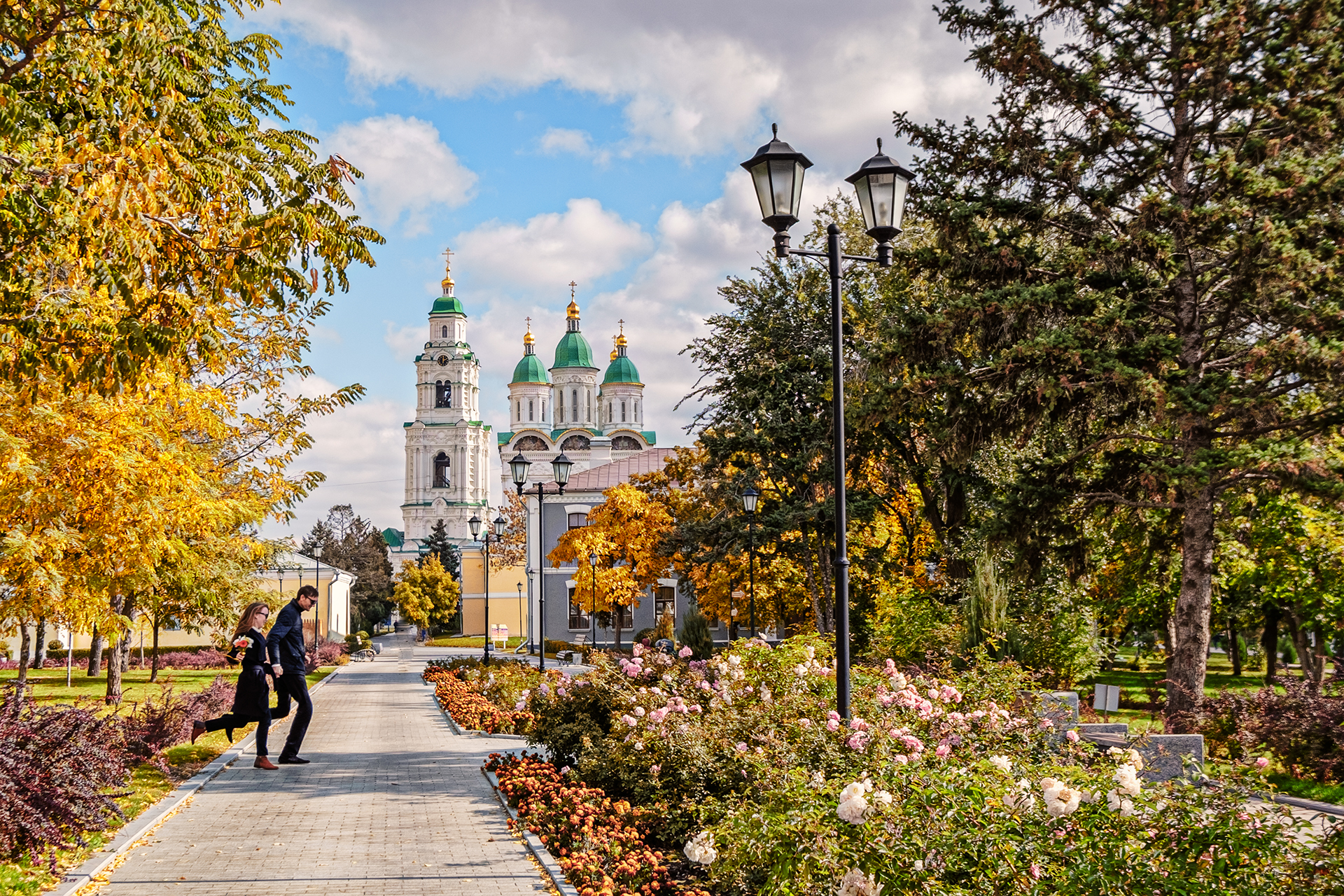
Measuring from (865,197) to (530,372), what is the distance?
101 m

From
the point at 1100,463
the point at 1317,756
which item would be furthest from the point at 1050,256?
the point at 1317,756

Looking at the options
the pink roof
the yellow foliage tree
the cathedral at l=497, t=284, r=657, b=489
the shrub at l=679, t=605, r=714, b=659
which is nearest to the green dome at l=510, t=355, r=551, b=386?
the cathedral at l=497, t=284, r=657, b=489

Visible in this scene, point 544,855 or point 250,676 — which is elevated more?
point 250,676

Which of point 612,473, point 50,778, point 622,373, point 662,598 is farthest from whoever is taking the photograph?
point 622,373

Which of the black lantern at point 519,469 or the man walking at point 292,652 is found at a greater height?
the black lantern at point 519,469

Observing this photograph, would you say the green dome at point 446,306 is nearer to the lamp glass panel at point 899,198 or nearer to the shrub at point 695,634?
the shrub at point 695,634

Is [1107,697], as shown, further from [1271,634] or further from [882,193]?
[1271,634]

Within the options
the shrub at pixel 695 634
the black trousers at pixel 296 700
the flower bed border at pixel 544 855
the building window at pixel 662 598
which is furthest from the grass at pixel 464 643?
the flower bed border at pixel 544 855

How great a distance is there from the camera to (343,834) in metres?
7.88

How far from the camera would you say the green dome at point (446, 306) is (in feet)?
343

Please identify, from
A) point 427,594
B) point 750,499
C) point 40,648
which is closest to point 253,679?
point 750,499

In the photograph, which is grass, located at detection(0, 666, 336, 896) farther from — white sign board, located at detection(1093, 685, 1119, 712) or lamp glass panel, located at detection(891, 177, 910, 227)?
white sign board, located at detection(1093, 685, 1119, 712)

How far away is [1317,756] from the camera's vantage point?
10.9 metres

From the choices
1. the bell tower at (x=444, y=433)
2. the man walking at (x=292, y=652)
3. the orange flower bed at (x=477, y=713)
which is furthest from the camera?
the bell tower at (x=444, y=433)
